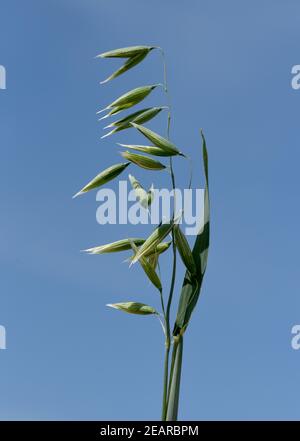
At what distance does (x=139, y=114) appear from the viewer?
1.19 meters

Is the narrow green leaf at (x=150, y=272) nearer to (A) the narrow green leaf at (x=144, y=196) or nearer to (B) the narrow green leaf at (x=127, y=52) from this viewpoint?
(A) the narrow green leaf at (x=144, y=196)

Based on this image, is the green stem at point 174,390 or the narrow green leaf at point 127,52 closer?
the green stem at point 174,390

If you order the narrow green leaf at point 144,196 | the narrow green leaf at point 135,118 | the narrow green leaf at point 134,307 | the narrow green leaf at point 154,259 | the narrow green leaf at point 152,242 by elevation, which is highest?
the narrow green leaf at point 135,118

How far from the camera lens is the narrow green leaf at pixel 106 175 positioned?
3.79 feet

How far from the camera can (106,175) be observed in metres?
1.16

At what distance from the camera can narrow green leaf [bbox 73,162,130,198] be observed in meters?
1.15

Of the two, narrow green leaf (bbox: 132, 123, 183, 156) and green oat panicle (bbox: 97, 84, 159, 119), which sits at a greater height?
green oat panicle (bbox: 97, 84, 159, 119)

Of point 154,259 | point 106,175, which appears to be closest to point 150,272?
point 154,259

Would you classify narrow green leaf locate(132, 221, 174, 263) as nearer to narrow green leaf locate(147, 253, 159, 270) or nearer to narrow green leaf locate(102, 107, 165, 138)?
narrow green leaf locate(147, 253, 159, 270)

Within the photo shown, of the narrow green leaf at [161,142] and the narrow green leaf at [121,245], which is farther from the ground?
the narrow green leaf at [161,142]

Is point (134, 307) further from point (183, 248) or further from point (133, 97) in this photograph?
point (133, 97)
